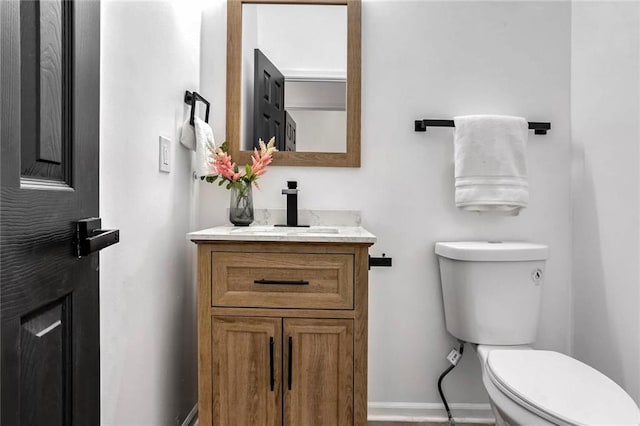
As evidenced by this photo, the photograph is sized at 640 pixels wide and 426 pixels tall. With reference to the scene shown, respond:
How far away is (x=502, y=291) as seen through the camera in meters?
1.45

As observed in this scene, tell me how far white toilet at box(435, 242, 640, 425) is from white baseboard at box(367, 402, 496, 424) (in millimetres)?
374

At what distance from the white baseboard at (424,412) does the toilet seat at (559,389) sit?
0.57 meters

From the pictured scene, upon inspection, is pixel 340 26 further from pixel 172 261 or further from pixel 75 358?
pixel 75 358

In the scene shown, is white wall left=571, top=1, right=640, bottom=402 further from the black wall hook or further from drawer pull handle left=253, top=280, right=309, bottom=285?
drawer pull handle left=253, top=280, right=309, bottom=285

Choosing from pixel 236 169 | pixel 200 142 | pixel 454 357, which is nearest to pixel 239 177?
pixel 236 169

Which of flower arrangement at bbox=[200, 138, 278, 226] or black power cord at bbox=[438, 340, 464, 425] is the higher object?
flower arrangement at bbox=[200, 138, 278, 226]

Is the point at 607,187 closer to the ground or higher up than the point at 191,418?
→ higher up

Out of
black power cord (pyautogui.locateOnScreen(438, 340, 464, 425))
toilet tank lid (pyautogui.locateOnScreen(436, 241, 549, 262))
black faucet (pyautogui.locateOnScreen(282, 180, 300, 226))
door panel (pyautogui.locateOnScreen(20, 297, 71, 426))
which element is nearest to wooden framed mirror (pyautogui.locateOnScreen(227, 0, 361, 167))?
black faucet (pyautogui.locateOnScreen(282, 180, 300, 226))

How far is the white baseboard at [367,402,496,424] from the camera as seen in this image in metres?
1.67

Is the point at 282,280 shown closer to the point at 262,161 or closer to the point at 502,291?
the point at 262,161

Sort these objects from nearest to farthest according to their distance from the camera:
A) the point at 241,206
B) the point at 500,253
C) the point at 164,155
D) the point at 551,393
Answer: the point at 551,393
the point at 164,155
the point at 500,253
the point at 241,206

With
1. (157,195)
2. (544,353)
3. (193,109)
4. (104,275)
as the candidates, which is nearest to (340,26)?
(193,109)

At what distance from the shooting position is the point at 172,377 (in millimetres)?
1387

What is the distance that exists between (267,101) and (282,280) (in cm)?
84
